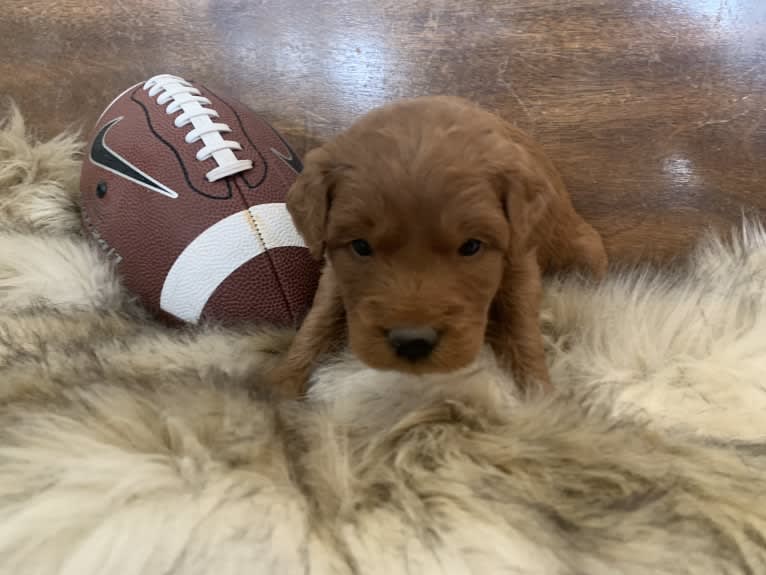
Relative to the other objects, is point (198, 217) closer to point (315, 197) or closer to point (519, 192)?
point (315, 197)

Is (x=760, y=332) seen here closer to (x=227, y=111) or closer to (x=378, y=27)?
(x=227, y=111)

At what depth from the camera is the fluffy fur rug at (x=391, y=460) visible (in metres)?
0.79

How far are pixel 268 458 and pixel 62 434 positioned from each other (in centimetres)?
23

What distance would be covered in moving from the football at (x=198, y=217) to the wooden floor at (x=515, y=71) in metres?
0.50

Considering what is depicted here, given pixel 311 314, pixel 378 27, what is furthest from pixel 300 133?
pixel 311 314

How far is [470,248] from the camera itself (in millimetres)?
1084

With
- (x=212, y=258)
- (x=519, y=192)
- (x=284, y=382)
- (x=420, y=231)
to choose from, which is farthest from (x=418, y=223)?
(x=212, y=258)

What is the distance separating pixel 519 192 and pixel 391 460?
0.44 metres

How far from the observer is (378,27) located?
6.26ft

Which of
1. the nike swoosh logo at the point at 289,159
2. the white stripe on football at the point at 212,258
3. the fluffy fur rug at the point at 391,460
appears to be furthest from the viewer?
the nike swoosh logo at the point at 289,159

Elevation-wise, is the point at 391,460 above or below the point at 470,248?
below

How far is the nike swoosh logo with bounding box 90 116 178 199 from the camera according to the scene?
→ 134cm

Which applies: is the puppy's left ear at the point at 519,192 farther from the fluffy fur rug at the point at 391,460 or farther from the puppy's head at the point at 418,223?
the fluffy fur rug at the point at 391,460

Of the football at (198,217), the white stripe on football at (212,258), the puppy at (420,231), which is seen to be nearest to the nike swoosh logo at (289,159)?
the football at (198,217)
